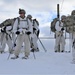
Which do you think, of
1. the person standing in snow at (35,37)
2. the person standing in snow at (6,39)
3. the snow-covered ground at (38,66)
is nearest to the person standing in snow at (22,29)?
the snow-covered ground at (38,66)

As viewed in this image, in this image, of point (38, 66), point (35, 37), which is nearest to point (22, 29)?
point (38, 66)

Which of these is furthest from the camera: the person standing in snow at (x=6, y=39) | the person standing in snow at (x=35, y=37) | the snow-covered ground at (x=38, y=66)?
the person standing in snow at (x=35, y=37)

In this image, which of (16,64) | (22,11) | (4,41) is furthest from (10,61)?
(4,41)

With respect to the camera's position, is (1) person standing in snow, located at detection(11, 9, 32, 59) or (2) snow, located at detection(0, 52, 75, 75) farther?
(1) person standing in snow, located at detection(11, 9, 32, 59)

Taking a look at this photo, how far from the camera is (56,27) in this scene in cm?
1856

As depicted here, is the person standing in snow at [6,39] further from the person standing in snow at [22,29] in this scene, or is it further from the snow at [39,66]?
the person standing in snow at [22,29]

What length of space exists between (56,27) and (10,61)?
5237 millimetres

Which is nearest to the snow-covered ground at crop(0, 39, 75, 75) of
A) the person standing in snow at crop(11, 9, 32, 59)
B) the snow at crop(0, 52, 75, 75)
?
the snow at crop(0, 52, 75, 75)

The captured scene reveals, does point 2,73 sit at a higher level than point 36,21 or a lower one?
lower

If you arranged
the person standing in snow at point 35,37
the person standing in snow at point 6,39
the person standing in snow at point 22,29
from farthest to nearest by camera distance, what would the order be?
1. the person standing in snow at point 35,37
2. the person standing in snow at point 6,39
3. the person standing in snow at point 22,29

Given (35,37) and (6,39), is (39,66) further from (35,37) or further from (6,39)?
(35,37)

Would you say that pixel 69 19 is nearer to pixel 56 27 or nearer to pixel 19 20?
pixel 19 20

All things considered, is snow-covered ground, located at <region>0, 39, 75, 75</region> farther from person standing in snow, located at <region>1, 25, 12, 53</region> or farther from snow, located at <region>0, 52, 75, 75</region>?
person standing in snow, located at <region>1, 25, 12, 53</region>

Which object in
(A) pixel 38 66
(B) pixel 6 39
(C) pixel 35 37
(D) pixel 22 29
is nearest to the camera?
(A) pixel 38 66
